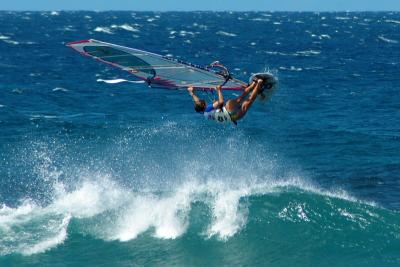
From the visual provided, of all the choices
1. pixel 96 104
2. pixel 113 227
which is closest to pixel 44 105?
pixel 96 104

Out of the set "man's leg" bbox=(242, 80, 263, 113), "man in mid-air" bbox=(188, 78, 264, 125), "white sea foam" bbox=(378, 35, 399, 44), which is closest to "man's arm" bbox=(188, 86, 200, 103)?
"man in mid-air" bbox=(188, 78, 264, 125)

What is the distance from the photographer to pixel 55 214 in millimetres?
20656

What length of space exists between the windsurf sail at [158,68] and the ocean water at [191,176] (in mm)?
4084

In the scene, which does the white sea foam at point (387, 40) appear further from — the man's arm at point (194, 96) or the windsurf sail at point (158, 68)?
the man's arm at point (194, 96)

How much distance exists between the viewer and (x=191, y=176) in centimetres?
2566

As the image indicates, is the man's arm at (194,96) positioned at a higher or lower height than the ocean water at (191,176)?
higher

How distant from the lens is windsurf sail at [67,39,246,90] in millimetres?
16264

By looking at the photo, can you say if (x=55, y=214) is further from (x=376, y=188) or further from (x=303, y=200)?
(x=376, y=188)

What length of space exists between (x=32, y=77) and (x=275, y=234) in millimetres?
33230

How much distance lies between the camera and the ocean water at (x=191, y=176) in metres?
18.7

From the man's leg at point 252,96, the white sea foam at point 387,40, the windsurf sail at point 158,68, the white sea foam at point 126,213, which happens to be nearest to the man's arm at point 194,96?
the windsurf sail at point 158,68

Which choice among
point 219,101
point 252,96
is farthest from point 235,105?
point 252,96

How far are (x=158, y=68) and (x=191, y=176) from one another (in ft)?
29.1

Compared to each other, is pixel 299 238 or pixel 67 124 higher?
pixel 299 238
